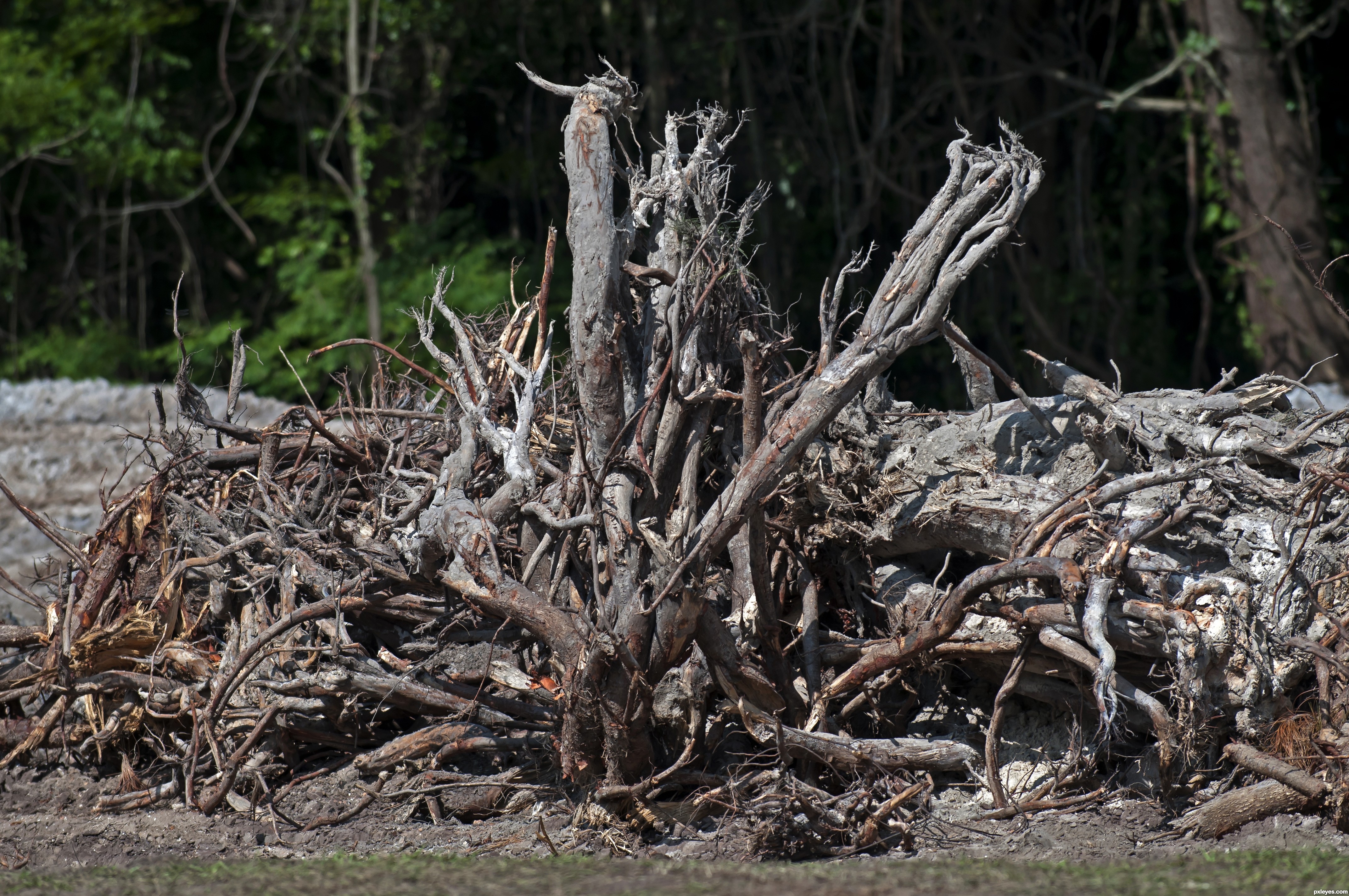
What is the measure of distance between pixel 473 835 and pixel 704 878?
1.16m

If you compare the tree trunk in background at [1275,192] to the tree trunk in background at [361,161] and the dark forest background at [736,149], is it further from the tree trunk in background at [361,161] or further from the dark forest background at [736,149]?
the tree trunk in background at [361,161]

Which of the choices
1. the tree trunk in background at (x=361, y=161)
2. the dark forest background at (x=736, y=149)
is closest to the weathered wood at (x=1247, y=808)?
the dark forest background at (x=736, y=149)

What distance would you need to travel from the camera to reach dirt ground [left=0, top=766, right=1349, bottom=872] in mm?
3383

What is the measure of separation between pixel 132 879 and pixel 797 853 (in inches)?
71.8

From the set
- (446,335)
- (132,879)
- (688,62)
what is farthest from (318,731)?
(688,62)

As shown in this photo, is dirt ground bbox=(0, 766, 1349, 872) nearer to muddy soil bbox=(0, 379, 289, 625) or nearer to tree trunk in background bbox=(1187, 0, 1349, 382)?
muddy soil bbox=(0, 379, 289, 625)

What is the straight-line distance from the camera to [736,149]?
33.7 feet

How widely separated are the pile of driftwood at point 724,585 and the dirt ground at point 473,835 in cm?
6

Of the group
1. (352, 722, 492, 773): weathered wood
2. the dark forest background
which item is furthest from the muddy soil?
(352, 722, 492, 773): weathered wood

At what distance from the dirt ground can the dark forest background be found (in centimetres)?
489

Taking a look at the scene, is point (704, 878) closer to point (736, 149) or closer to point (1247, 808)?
point (1247, 808)

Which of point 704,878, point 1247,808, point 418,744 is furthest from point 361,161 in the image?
point 1247,808

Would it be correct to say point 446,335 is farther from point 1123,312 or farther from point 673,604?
point 673,604

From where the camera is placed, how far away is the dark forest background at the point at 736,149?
884cm
